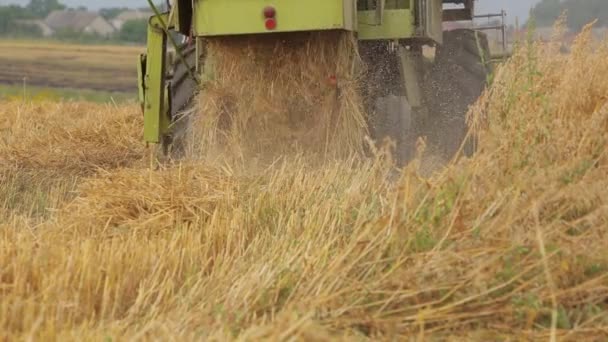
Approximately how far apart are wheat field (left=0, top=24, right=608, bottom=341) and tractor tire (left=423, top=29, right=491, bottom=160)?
3.14m

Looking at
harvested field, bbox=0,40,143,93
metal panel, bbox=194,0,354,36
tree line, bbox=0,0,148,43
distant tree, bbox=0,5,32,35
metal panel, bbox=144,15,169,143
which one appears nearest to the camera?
metal panel, bbox=194,0,354,36

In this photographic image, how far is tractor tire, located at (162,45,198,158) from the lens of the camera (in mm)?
8211

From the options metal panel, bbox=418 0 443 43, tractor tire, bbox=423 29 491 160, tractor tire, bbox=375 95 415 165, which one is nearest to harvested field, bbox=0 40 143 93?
tractor tire, bbox=423 29 491 160

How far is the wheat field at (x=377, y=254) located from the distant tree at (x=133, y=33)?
194 feet

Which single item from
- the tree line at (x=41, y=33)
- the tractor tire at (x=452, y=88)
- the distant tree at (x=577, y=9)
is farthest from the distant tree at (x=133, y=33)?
the tractor tire at (x=452, y=88)

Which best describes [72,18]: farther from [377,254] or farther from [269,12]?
[377,254]

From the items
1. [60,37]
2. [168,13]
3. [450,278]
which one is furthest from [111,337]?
[60,37]

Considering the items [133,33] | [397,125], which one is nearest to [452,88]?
[397,125]

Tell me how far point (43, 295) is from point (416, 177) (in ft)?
4.16

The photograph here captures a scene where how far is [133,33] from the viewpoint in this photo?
67.5m

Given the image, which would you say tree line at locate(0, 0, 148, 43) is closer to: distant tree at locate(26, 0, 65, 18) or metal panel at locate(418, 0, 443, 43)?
distant tree at locate(26, 0, 65, 18)

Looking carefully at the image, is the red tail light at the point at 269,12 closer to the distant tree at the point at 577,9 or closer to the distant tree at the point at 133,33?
the distant tree at the point at 577,9

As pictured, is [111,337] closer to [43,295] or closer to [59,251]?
[43,295]

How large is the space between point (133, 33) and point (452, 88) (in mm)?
59899
